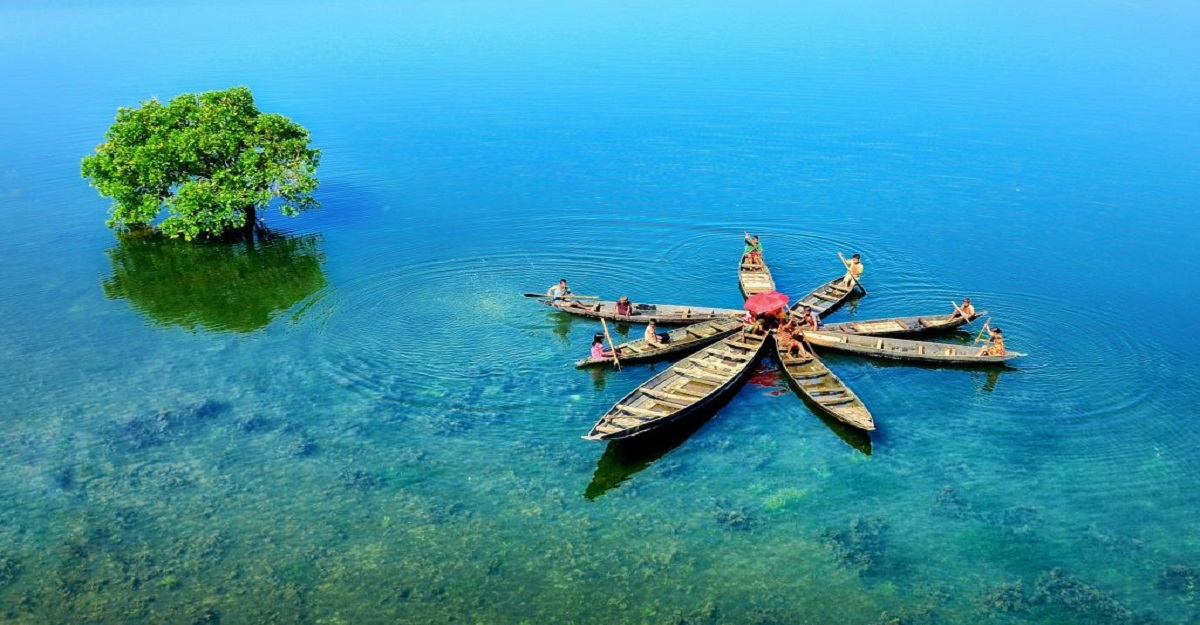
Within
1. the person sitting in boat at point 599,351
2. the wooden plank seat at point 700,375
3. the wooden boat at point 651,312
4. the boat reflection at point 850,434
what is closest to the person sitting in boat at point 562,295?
the wooden boat at point 651,312

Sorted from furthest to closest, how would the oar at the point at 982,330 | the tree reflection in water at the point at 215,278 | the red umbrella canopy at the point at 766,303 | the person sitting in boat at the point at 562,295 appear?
the tree reflection in water at the point at 215,278 < the person sitting in boat at the point at 562,295 < the oar at the point at 982,330 < the red umbrella canopy at the point at 766,303

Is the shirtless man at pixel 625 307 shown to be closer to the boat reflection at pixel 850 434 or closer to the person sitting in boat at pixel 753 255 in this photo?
the person sitting in boat at pixel 753 255

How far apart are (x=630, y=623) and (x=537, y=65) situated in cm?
8140

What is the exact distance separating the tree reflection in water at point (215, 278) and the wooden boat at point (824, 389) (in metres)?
23.4

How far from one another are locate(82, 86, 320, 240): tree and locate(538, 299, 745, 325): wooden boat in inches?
701

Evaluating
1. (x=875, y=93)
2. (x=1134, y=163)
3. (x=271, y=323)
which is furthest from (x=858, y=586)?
(x=875, y=93)

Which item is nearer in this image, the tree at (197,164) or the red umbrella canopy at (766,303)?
the red umbrella canopy at (766,303)

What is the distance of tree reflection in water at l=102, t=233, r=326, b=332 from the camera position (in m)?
38.9

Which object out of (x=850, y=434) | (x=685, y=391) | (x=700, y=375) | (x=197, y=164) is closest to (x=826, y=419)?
(x=850, y=434)

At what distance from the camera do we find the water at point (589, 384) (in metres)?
23.5

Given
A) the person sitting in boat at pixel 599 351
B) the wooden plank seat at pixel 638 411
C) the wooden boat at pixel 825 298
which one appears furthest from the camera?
the wooden boat at pixel 825 298

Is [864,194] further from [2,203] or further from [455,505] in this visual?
[2,203]

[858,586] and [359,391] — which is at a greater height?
[359,391]

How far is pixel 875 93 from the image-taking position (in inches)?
3095
